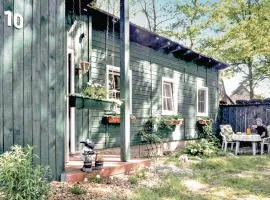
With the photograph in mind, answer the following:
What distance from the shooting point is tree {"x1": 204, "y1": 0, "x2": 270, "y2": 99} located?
20891 millimetres

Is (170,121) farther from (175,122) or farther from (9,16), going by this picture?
(9,16)

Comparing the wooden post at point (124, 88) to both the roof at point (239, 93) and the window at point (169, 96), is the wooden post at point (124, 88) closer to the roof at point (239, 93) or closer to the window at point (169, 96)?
the window at point (169, 96)

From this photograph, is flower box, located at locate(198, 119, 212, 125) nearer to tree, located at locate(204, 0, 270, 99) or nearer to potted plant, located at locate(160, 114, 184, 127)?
potted plant, located at locate(160, 114, 184, 127)

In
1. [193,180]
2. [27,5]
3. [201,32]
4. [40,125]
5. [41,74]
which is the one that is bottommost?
[193,180]

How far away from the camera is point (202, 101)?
14.2 meters

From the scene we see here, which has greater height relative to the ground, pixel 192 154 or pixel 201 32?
pixel 201 32

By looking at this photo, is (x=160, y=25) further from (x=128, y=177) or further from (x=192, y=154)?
(x=128, y=177)

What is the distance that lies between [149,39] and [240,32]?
12.8 meters

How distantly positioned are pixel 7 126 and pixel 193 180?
3767mm

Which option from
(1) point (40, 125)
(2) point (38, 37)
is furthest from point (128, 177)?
(2) point (38, 37)

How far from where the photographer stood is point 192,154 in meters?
10.6

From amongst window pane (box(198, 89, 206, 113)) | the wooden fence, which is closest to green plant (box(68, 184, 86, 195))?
window pane (box(198, 89, 206, 113))

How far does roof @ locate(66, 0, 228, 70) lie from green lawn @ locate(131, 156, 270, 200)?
365cm

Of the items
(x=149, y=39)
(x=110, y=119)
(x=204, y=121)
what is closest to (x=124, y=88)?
(x=110, y=119)
